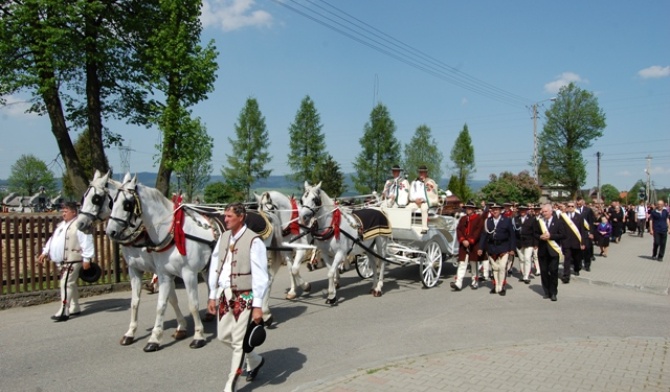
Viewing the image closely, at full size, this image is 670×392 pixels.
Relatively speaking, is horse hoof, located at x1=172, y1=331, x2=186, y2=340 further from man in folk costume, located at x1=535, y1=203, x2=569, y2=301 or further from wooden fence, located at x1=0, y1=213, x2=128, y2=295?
man in folk costume, located at x1=535, y1=203, x2=569, y2=301

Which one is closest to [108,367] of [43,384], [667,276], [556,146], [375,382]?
[43,384]

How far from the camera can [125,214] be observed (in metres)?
6.55

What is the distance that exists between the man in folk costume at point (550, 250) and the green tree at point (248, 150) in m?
34.0

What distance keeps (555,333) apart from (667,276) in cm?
841

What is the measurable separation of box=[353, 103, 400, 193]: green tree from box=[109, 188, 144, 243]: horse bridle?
118 feet

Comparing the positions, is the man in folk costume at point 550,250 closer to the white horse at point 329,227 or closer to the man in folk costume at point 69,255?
the white horse at point 329,227

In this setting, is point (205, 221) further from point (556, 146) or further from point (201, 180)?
point (556, 146)

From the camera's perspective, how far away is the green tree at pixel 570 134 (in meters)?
53.2

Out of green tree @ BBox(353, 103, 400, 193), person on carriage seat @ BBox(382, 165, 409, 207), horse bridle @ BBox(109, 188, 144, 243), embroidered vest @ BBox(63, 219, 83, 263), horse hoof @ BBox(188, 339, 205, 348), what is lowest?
horse hoof @ BBox(188, 339, 205, 348)

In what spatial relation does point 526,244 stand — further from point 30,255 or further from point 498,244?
point 30,255

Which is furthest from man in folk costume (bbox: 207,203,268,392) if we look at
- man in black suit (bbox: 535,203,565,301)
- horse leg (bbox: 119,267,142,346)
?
man in black suit (bbox: 535,203,565,301)

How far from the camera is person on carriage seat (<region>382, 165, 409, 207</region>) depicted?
12445 mm

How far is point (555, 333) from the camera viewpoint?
772 cm

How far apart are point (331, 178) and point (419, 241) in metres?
25.6
